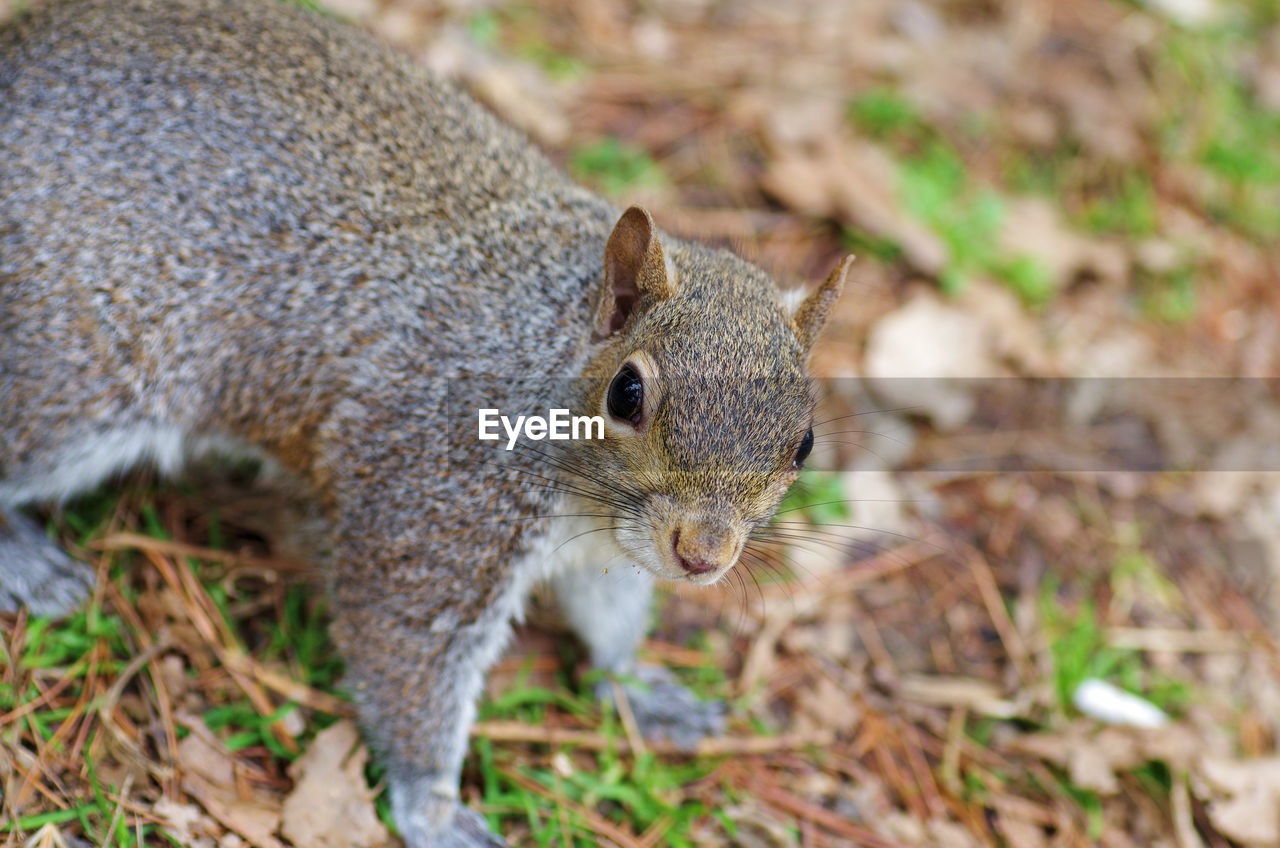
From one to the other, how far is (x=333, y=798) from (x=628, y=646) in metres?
1.07

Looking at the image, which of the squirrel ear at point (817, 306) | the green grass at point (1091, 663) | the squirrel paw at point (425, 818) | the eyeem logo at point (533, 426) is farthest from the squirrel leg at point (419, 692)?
the green grass at point (1091, 663)

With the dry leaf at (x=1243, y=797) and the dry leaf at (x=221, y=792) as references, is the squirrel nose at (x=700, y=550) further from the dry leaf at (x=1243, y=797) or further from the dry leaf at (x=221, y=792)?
the dry leaf at (x=1243, y=797)

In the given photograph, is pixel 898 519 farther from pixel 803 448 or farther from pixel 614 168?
pixel 614 168

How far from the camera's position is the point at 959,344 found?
4.84 metres

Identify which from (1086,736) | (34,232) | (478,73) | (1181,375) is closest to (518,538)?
(34,232)

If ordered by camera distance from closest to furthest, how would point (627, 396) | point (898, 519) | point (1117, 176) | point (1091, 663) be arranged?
point (627, 396) → point (1091, 663) → point (898, 519) → point (1117, 176)

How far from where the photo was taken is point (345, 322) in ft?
10.3

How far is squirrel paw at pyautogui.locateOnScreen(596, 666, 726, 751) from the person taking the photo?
361 centimetres

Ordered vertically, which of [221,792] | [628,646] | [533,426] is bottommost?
[221,792]

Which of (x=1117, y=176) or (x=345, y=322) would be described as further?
(x=1117, y=176)

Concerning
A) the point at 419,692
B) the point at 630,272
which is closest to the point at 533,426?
the point at 630,272

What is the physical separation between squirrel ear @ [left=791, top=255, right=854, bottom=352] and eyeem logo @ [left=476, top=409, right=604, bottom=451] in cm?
69

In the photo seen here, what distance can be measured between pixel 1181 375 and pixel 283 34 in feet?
14.1

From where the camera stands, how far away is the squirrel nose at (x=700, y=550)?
8.44ft
